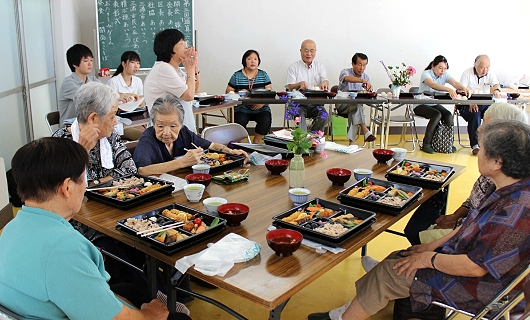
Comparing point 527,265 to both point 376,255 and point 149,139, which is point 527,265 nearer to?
point 376,255

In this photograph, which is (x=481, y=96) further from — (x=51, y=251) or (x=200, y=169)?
(x=51, y=251)

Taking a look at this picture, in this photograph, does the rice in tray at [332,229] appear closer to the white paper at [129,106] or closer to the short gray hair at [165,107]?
the short gray hair at [165,107]

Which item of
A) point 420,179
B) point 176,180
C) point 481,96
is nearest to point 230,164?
point 176,180

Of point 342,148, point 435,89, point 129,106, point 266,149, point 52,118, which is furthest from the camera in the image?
point 435,89

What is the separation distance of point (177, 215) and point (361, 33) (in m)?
5.37

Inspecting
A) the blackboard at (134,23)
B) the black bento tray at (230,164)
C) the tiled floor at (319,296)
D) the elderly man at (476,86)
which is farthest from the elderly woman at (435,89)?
the black bento tray at (230,164)

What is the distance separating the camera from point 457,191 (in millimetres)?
4332

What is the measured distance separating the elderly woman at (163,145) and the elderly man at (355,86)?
10.9ft

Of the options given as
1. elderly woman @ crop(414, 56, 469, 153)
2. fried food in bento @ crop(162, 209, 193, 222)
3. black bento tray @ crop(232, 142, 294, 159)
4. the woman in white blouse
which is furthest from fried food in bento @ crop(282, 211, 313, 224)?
elderly woman @ crop(414, 56, 469, 153)

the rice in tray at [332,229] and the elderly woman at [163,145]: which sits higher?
the elderly woman at [163,145]

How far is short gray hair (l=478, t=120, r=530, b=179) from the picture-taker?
1.68 m

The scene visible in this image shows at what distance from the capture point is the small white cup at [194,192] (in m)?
2.03

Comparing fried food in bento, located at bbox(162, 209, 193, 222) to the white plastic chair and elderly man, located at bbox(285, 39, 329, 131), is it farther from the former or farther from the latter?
elderly man, located at bbox(285, 39, 329, 131)

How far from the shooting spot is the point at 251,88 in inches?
217
